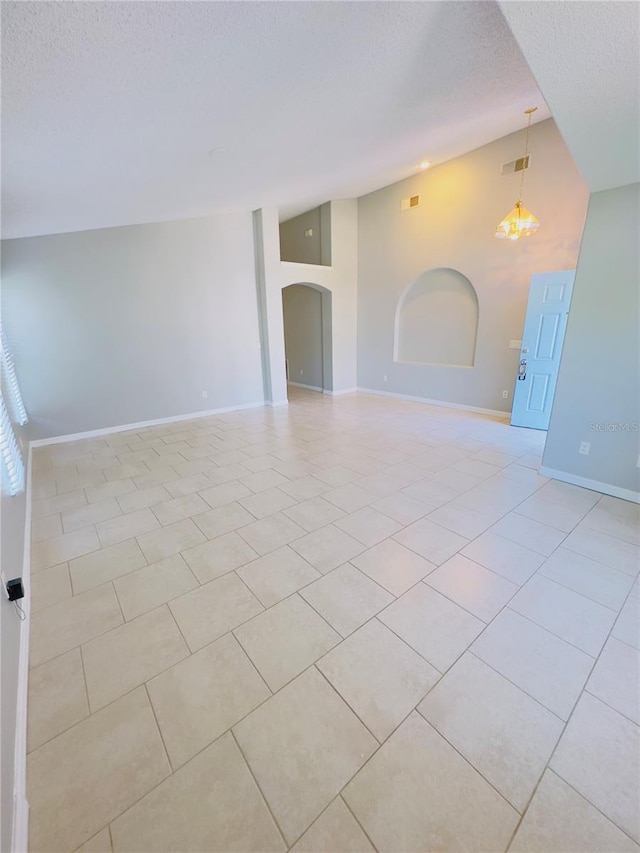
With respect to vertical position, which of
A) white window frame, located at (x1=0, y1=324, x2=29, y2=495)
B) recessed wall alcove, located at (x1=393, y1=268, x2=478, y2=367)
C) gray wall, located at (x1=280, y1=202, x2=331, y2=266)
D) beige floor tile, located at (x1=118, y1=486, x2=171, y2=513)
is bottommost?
beige floor tile, located at (x1=118, y1=486, x2=171, y2=513)

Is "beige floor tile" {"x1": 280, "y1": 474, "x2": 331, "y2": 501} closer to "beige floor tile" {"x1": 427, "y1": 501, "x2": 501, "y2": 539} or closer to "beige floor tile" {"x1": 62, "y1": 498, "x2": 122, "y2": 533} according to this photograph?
"beige floor tile" {"x1": 427, "y1": 501, "x2": 501, "y2": 539}

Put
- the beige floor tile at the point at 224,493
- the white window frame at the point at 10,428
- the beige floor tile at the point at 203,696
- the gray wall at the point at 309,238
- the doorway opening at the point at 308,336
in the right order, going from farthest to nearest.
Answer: the doorway opening at the point at 308,336 < the gray wall at the point at 309,238 < the beige floor tile at the point at 224,493 < the white window frame at the point at 10,428 < the beige floor tile at the point at 203,696

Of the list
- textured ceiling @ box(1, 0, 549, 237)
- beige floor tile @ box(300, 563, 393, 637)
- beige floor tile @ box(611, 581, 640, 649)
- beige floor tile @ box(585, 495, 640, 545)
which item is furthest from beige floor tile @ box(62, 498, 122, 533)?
beige floor tile @ box(585, 495, 640, 545)

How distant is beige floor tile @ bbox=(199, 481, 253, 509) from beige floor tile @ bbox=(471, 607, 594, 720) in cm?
215

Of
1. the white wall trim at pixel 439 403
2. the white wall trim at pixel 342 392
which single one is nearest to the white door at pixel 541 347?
the white wall trim at pixel 439 403

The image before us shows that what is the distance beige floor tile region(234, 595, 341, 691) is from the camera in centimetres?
155

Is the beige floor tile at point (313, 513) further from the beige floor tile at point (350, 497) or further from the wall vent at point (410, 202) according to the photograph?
the wall vent at point (410, 202)

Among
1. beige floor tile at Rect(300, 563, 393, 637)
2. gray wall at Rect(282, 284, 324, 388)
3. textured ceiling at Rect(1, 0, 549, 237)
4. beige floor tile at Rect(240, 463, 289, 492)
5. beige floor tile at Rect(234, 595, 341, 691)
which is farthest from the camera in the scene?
gray wall at Rect(282, 284, 324, 388)

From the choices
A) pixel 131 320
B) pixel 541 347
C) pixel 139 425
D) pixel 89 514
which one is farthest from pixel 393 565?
pixel 131 320

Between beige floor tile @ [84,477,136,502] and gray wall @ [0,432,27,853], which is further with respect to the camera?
beige floor tile @ [84,477,136,502]

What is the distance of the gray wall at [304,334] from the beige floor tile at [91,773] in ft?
22.0

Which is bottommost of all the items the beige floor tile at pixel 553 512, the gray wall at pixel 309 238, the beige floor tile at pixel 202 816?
the beige floor tile at pixel 553 512

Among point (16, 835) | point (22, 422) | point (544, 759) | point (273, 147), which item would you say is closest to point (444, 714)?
point (544, 759)

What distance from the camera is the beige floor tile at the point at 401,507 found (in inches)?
108
